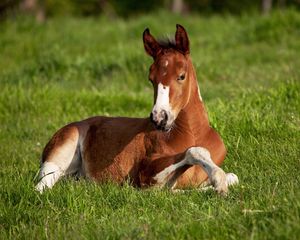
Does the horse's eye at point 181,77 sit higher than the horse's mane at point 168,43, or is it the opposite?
the horse's mane at point 168,43

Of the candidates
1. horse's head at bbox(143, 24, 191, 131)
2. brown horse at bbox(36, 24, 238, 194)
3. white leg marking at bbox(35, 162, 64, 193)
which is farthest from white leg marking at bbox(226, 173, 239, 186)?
white leg marking at bbox(35, 162, 64, 193)

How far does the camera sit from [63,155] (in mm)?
7527

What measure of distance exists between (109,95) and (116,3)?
103ft

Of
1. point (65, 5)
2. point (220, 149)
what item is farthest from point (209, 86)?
point (65, 5)

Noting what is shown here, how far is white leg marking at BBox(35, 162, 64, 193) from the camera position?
22.9 ft

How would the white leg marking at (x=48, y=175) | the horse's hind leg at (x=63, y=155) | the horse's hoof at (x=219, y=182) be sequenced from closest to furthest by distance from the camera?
the horse's hoof at (x=219, y=182)
the white leg marking at (x=48, y=175)
the horse's hind leg at (x=63, y=155)

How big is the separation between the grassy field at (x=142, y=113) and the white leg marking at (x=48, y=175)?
0.42ft

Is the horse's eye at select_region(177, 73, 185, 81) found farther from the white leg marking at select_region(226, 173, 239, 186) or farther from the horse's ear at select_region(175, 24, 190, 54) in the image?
the white leg marking at select_region(226, 173, 239, 186)

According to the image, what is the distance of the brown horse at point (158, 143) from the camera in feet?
20.7

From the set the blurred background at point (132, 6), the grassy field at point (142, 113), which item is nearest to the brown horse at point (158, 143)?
the grassy field at point (142, 113)

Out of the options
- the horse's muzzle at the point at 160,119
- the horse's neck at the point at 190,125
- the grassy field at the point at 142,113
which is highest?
the horse's muzzle at the point at 160,119

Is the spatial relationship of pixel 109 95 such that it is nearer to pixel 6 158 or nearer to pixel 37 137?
pixel 37 137

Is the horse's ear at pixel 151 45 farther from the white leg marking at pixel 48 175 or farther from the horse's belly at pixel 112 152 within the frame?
the white leg marking at pixel 48 175

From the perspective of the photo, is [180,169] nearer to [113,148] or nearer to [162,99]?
[162,99]
